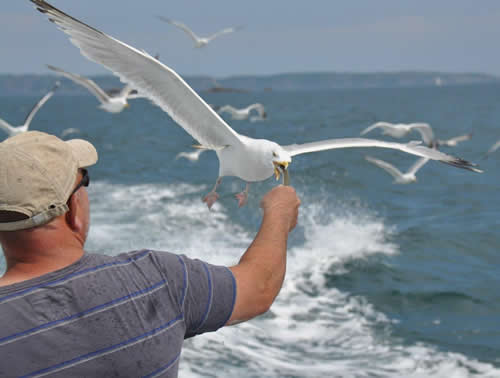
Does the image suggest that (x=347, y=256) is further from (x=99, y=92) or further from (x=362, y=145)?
(x=99, y=92)

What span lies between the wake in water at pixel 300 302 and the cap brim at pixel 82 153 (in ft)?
14.7

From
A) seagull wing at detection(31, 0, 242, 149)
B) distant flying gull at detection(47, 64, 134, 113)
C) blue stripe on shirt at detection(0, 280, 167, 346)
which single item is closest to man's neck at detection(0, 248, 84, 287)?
blue stripe on shirt at detection(0, 280, 167, 346)

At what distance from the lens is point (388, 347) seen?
23.5 ft

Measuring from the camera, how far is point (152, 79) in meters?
4.27

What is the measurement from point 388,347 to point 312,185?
9.56 metres

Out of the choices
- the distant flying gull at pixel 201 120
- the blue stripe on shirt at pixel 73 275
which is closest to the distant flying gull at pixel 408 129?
the distant flying gull at pixel 201 120

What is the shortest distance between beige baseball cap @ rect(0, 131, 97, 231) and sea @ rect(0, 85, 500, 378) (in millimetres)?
4628

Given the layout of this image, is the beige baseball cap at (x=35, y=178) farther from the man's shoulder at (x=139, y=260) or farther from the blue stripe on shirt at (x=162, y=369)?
the blue stripe on shirt at (x=162, y=369)

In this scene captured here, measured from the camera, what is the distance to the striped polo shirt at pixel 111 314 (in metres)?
1.31

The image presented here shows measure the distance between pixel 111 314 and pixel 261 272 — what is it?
406 millimetres

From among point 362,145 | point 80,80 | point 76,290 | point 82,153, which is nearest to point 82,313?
point 76,290

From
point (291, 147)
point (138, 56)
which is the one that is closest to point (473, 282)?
point (291, 147)

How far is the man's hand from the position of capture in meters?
1.77

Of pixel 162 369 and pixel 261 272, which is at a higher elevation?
pixel 261 272
